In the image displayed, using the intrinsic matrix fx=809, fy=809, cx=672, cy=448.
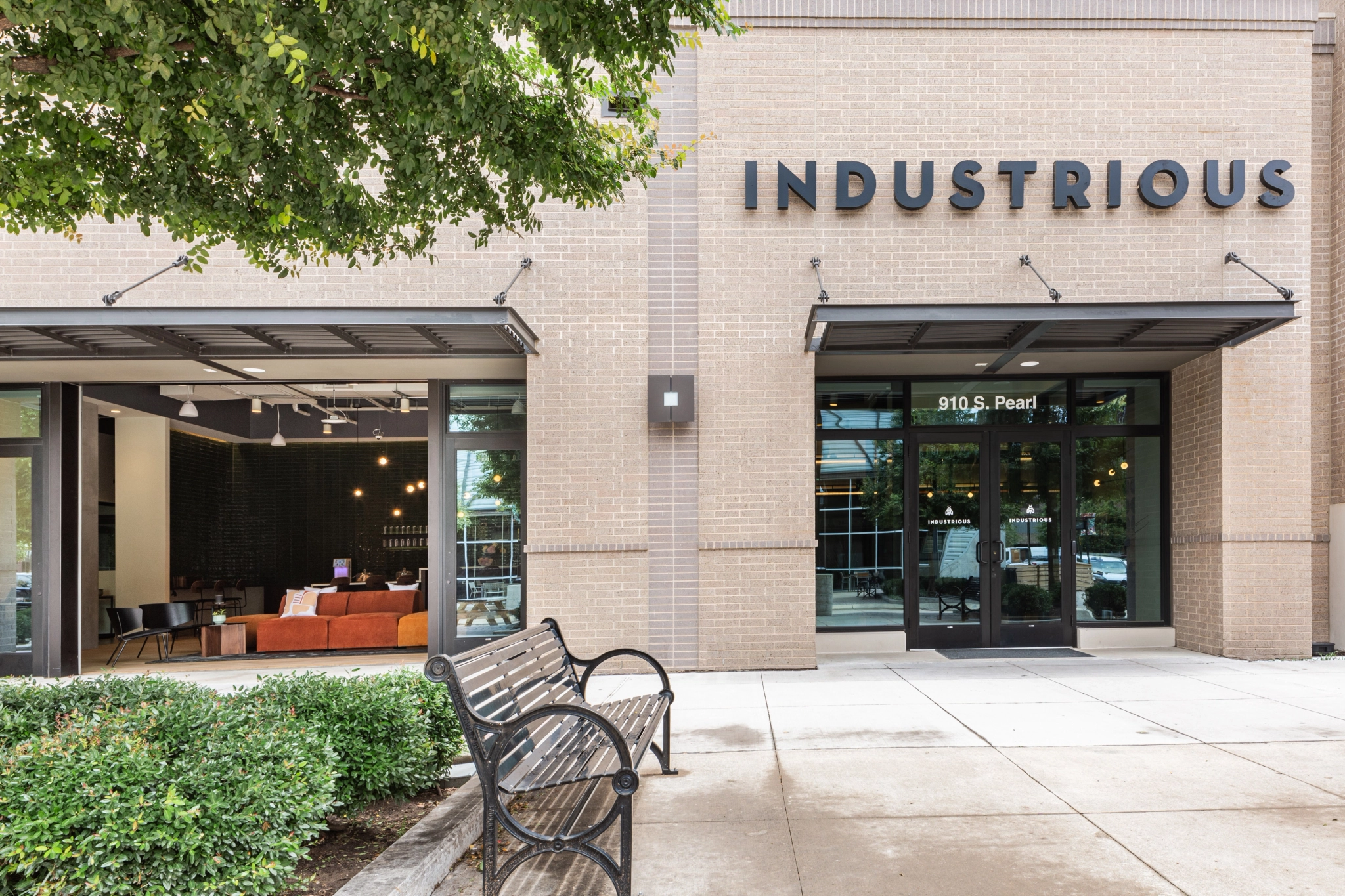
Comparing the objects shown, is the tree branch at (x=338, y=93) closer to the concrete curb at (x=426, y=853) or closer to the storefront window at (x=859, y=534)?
the concrete curb at (x=426, y=853)

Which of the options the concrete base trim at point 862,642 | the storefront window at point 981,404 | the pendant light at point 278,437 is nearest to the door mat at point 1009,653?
the concrete base trim at point 862,642

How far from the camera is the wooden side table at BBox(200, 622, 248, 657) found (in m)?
11.4

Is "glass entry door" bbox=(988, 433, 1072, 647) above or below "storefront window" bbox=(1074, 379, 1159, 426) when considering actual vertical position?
below

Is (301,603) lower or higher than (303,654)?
higher

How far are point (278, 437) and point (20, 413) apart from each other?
20.3 feet

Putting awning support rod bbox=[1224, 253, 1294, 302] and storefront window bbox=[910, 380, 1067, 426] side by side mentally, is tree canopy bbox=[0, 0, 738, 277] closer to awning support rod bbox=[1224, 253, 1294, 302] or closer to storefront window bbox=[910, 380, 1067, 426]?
storefront window bbox=[910, 380, 1067, 426]

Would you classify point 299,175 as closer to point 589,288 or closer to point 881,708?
point 589,288

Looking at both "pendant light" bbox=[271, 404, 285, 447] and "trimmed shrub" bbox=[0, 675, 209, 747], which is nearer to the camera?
"trimmed shrub" bbox=[0, 675, 209, 747]

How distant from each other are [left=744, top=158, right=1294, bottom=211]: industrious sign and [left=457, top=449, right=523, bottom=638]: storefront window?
441 cm

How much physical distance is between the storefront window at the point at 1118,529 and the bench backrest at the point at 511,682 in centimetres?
803

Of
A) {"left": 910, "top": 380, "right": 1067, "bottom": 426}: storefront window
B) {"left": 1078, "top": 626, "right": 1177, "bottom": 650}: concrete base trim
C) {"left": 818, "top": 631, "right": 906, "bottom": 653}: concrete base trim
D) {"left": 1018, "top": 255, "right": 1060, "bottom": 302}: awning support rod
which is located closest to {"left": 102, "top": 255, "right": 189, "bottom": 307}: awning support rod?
{"left": 818, "top": 631, "right": 906, "bottom": 653}: concrete base trim

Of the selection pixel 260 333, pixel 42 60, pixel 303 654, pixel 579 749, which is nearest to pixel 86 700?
pixel 579 749

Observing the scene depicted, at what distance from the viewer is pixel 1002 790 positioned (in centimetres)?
474

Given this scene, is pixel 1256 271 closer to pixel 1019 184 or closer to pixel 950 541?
pixel 1019 184
